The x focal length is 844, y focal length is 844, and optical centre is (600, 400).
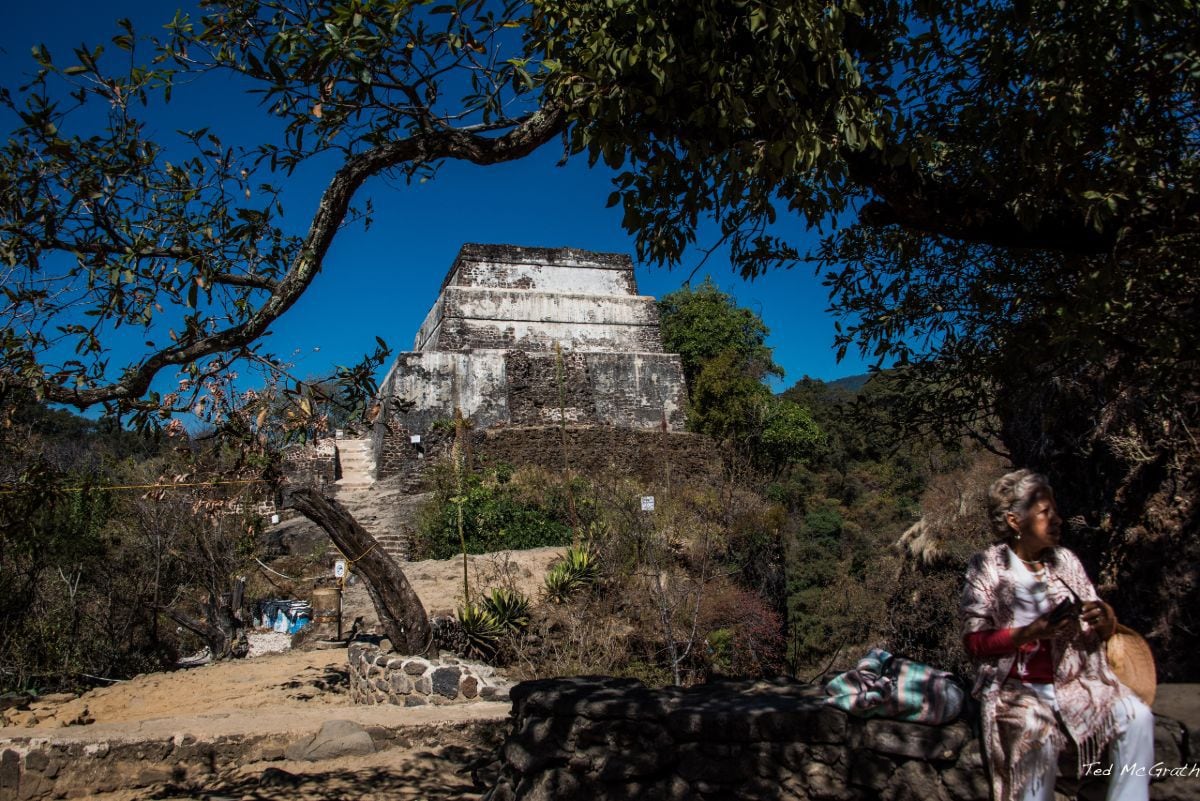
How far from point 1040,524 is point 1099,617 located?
1.03 feet

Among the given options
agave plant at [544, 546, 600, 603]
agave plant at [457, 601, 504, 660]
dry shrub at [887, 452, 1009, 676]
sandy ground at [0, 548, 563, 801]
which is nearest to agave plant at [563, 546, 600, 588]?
agave plant at [544, 546, 600, 603]

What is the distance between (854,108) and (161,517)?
1170 cm

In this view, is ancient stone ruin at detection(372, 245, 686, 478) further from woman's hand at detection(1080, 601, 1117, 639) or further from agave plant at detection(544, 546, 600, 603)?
woman's hand at detection(1080, 601, 1117, 639)

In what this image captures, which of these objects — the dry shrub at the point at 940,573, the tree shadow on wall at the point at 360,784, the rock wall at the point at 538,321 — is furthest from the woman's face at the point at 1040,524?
the rock wall at the point at 538,321

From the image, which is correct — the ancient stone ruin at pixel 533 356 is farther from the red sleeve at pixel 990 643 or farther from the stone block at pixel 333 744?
the red sleeve at pixel 990 643

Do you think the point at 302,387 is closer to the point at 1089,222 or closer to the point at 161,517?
the point at 1089,222

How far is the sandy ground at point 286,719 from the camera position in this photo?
5.69m

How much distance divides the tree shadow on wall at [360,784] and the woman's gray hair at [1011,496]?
402 cm

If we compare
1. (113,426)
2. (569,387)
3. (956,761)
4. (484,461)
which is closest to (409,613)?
(113,426)

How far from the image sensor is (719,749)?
368 centimetres

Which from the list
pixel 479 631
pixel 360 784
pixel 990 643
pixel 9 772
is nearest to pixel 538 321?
pixel 479 631

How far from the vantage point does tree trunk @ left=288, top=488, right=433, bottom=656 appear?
8.41 metres

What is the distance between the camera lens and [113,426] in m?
4.03

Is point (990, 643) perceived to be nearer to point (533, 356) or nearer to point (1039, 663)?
point (1039, 663)
